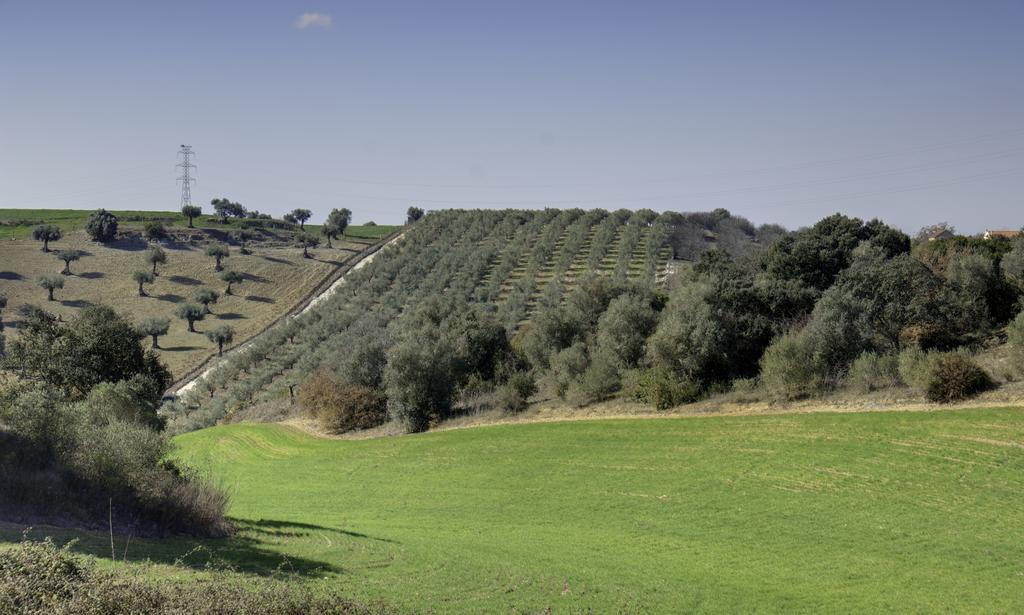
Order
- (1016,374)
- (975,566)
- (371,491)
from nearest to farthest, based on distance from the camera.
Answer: (975,566) < (1016,374) < (371,491)

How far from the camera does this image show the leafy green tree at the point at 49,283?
96.9 metres

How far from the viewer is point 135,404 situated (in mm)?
41875

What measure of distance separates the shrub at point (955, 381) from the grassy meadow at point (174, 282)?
7114cm

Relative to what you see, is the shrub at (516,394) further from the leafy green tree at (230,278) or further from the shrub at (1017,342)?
the leafy green tree at (230,278)

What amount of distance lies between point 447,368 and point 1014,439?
102 ft

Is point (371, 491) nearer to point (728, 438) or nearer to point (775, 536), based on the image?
point (728, 438)

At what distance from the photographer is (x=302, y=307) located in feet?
327

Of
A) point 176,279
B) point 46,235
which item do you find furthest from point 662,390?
point 46,235

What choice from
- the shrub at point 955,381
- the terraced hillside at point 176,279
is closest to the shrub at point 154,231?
the terraced hillside at point 176,279

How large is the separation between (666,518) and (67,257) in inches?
4151

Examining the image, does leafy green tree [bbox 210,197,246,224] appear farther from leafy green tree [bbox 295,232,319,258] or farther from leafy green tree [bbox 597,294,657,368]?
leafy green tree [bbox 597,294,657,368]

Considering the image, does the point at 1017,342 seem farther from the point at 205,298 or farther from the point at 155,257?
the point at 155,257

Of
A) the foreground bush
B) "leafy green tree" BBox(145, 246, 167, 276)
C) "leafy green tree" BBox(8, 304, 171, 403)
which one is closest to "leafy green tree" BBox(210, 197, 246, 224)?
"leafy green tree" BBox(145, 246, 167, 276)

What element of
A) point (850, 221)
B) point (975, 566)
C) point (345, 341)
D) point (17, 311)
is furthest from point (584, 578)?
point (17, 311)
